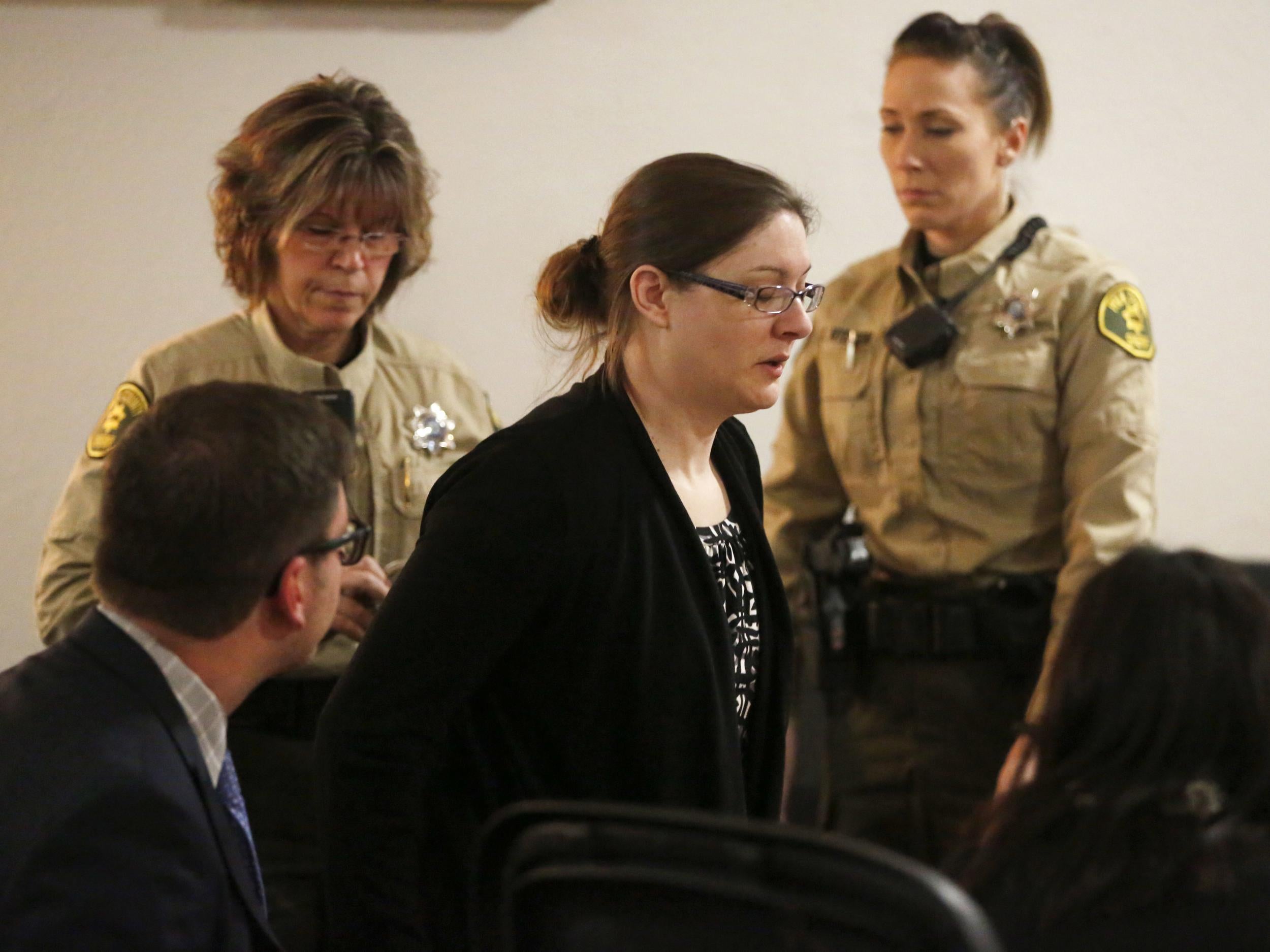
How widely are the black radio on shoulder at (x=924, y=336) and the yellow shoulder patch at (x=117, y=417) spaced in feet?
3.84

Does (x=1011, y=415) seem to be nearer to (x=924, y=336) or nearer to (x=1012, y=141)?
(x=924, y=336)

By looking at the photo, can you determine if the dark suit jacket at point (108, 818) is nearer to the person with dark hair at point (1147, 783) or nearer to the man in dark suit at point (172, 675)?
the man in dark suit at point (172, 675)

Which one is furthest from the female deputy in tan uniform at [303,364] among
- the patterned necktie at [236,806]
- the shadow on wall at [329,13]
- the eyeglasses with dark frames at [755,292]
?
the shadow on wall at [329,13]

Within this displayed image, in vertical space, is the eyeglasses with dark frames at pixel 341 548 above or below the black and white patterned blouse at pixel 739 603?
above

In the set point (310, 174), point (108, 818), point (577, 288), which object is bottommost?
point (108, 818)

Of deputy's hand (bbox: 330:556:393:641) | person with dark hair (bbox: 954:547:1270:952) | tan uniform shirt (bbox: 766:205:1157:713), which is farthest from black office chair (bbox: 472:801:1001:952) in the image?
tan uniform shirt (bbox: 766:205:1157:713)

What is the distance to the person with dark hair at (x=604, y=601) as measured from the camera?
1379mm

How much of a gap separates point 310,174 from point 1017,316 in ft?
3.66

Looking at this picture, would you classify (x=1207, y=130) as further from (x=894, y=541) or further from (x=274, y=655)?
(x=274, y=655)

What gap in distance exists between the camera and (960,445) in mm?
2334

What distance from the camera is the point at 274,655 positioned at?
132cm

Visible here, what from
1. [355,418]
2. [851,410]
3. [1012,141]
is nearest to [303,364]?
[355,418]

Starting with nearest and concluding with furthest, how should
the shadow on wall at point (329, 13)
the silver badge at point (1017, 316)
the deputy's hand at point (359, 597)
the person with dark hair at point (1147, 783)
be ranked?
the person with dark hair at point (1147, 783) < the deputy's hand at point (359, 597) < the silver badge at point (1017, 316) < the shadow on wall at point (329, 13)

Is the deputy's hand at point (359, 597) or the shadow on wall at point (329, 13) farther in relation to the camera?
the shadow on wall at point (329, 13)
